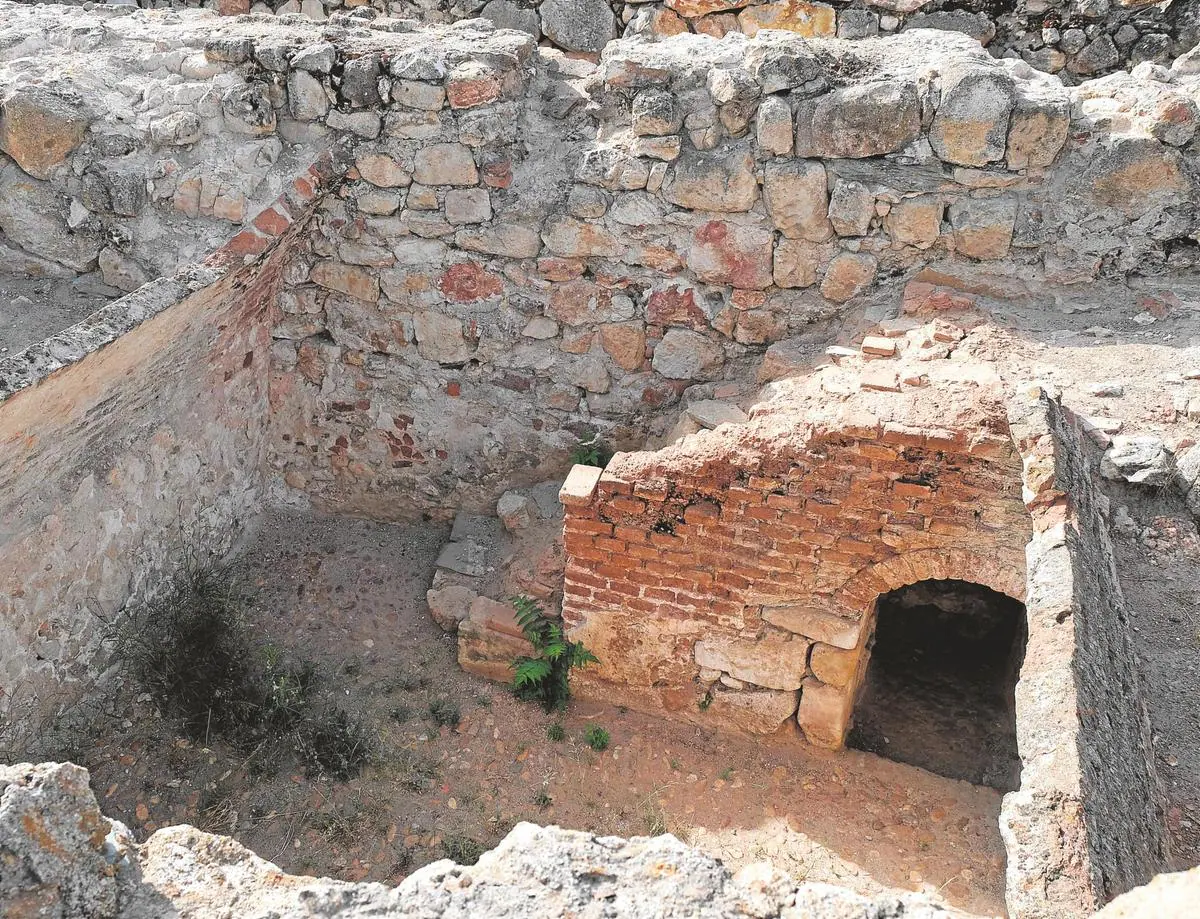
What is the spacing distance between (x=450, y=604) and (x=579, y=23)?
4406 millimetres

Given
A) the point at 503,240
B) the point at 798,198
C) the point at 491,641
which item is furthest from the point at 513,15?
the point at 491,641

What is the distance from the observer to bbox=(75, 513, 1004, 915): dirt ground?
14.3ft

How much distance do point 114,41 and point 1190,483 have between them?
19.1 ft

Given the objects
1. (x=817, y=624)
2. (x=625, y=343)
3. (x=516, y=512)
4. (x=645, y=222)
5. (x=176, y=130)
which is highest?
(x=176, y=130)

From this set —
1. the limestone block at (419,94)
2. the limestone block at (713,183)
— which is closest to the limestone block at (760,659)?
the limestone block at (713,183)

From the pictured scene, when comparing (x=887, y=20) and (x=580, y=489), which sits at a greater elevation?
(x=887, y=20)

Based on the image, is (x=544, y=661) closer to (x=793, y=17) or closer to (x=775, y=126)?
(x=775, y=126)

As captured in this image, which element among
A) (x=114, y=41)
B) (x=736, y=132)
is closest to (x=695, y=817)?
(x=736, y=132)

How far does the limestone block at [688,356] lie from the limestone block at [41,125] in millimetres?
3252

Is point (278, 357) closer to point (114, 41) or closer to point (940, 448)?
point (114, 41)

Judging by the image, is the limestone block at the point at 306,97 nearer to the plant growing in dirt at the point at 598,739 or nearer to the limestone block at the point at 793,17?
the limestone block at the point at 793,17

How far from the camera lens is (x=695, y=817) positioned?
4559 mm

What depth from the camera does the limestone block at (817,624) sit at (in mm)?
4465

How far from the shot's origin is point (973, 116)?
175 inches
